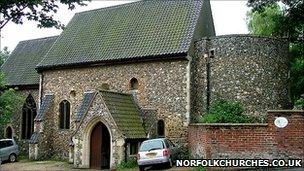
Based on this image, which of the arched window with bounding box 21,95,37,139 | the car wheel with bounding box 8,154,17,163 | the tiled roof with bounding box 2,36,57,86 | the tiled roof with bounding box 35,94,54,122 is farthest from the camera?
the tiled roof with bounding box 2,36,57,86

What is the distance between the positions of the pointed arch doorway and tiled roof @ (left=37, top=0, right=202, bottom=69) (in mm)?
5100

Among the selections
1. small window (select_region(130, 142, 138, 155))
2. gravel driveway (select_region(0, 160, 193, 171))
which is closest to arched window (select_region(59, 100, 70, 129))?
gravel driveway (select_region(0, 160, 193, 171))

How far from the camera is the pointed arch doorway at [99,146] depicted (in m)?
26.0

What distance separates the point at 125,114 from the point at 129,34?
7.14m

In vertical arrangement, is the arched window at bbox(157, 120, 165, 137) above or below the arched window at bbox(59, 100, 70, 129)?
below

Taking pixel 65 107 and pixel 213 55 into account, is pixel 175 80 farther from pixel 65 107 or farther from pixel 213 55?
pixel 65 107

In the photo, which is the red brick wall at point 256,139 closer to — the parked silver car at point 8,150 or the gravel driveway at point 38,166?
the gravel driveway at point 38,166

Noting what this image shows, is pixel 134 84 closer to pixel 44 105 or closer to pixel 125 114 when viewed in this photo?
pixel 125 114

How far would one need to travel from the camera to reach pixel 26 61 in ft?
123

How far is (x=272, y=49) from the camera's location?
2600cm

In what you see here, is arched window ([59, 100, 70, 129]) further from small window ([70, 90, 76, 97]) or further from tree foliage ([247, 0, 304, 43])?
tree foliage ([247, 0, 304, 43])

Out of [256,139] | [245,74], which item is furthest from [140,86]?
[256,139]

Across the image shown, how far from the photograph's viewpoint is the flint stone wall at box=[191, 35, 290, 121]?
25250 mm

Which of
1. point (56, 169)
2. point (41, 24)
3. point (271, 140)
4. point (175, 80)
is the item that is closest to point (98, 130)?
point (56, 169)
